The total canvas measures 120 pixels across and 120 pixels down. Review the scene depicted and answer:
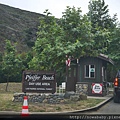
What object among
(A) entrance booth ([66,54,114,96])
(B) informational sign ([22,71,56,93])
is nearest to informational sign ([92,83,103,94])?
(A) entrance booth ([66,54,114,96])

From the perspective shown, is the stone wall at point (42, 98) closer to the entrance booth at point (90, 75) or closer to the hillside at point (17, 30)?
the entrance booth at point (90, 75)

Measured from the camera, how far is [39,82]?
43.9 ft

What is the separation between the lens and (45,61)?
16312 millimetres

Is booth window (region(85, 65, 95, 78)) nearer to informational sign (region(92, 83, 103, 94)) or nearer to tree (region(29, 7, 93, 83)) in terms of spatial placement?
informational sign (region(92, 83, 103, 94))

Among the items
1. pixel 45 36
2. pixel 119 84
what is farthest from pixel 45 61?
pixel 119 84

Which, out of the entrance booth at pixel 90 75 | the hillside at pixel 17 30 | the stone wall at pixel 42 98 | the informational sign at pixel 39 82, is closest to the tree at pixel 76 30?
the informational sign at pixel 39 82

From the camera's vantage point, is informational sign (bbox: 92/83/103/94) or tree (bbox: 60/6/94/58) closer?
tree (bbox: 60/6/94/58)

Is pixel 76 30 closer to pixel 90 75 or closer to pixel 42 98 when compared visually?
pixel 42 98

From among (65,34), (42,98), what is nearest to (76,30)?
(65,34)

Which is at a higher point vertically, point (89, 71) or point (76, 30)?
point (76, 30)

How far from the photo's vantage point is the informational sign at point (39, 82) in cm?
1327

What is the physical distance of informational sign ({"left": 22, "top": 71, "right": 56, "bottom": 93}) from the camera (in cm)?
1327

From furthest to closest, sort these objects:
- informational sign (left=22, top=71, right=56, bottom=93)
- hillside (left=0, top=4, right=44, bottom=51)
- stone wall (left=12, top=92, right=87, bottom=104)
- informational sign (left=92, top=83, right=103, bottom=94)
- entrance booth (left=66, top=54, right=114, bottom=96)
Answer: hillside (left=0, top=4, right=44, bottom=51) < entrance booth (left=66, top=54, right=114, bottom=96) < informational sign (left=92, top=83, right=103, bottom=94) < informational sign (left=22, top=71, right=56, bottom=93) < stone wall (left=12, top=92, right=87, bottom=104)

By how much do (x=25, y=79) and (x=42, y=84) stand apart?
934mm
